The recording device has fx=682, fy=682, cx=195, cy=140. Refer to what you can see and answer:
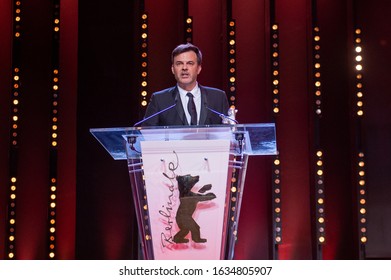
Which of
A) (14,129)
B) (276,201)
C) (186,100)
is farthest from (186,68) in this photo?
(14,129)

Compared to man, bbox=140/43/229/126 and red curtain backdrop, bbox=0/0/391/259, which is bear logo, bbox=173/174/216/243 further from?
red curtain backdrop, bbox=0/0/391/259

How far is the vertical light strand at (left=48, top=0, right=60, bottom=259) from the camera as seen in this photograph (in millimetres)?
4641

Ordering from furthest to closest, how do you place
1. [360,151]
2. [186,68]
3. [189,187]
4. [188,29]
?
[188,29] < [360,151] < [186,68] < [189,187]

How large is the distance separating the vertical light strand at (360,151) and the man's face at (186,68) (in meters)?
1.79

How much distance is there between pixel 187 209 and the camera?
8.56 ft

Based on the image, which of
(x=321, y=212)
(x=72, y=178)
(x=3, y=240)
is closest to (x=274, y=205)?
(x=321, y=212)

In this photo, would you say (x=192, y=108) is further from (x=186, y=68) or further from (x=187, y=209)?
(x=187, y=209)

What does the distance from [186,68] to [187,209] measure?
743mm

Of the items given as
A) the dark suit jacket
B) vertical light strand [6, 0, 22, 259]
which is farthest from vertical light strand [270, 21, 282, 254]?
vertical light strand [6, 0, 22, 259]

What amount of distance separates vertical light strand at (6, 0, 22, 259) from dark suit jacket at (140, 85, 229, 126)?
1.81 meters

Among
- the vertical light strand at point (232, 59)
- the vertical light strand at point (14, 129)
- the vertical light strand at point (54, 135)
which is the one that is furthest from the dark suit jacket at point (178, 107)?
the vertical light strand at point (14, 129)

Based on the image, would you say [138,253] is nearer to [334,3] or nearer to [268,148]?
[268,148]

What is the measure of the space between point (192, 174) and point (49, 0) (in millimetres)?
2767

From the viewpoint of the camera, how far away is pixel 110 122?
460 centimetres
